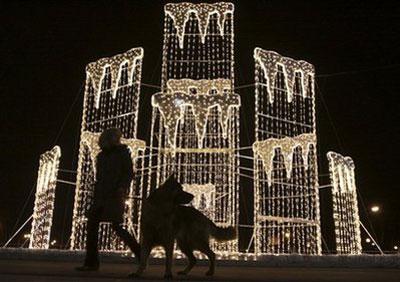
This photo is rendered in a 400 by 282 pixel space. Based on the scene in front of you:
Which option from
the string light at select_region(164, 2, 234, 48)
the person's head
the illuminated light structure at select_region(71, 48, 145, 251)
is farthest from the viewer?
the string light at select_region(164, 2, 234, 48)

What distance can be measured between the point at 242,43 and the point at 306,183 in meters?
5.78

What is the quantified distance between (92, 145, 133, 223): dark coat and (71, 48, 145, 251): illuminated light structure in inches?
269

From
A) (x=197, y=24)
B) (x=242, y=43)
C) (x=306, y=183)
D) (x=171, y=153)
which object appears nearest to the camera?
(x=171, y=153)

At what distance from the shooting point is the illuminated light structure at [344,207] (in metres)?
10.5

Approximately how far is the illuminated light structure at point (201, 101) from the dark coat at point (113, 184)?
646 cm

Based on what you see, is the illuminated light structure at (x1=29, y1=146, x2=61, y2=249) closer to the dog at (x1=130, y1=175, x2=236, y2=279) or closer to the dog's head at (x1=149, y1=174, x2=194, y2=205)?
the dog at (x1=130, y1=175, x2=236, y2=279)

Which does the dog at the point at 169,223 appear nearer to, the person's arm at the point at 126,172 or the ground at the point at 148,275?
the ground at the point at 148,275

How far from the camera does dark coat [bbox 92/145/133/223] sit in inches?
143

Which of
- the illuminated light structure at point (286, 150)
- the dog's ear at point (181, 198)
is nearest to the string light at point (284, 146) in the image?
the illuminated light structure at point (286, 150)

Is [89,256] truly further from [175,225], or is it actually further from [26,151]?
[26,151]

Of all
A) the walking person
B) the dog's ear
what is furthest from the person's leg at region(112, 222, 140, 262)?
the dog's ear

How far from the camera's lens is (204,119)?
10695 millimetres

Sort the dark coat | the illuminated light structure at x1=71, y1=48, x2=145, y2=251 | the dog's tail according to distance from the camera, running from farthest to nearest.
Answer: the illuminated light structure at x1=71, y1=48, x2=145, y2=251, the dark coat, the dog's tail

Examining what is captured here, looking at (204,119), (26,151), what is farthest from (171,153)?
(26,151)
